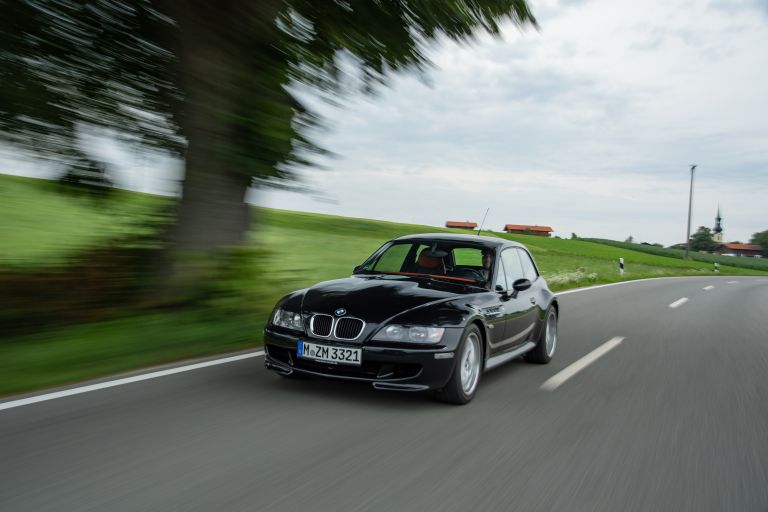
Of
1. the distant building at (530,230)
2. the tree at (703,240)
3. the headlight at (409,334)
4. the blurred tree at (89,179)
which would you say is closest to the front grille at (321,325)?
the headlight at (409,334)

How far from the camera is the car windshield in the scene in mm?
6778

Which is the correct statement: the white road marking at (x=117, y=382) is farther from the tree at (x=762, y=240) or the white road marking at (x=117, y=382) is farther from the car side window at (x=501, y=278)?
the tree at (x=762, y=240)

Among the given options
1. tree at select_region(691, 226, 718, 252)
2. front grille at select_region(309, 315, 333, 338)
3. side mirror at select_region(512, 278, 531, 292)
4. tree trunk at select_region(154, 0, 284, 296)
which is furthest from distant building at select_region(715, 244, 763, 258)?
front grille at select_region(309, 315, 333, 338)

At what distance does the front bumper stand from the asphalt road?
22cm

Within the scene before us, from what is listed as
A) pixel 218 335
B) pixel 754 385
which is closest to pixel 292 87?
pixel 218 335

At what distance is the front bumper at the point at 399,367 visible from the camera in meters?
5.18

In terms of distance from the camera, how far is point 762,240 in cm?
16788

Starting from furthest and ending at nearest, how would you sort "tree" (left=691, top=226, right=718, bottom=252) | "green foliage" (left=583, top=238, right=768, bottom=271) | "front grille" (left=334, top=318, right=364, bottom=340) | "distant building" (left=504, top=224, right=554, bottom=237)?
"tree" (left=691, top=226, right=718, bottom=252) < "distant building" (left=504, top=224, right=554, bottom=237) < "green foliage" (left=583, top=238, right=768, bottom=271) < "front grille" (left=334, top=318, right=364, bottom=340)

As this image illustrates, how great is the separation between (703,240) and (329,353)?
554 ft

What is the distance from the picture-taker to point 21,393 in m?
5.33

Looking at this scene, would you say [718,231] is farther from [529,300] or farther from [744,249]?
[529,300]

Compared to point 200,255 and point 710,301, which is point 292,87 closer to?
point 200,255

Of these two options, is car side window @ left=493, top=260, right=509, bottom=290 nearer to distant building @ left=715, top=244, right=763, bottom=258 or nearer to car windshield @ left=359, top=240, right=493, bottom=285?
car windshield @ left=359, top=240, right=493, bottom=285

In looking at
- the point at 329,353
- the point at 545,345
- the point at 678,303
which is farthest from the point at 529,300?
the point at 678,303
